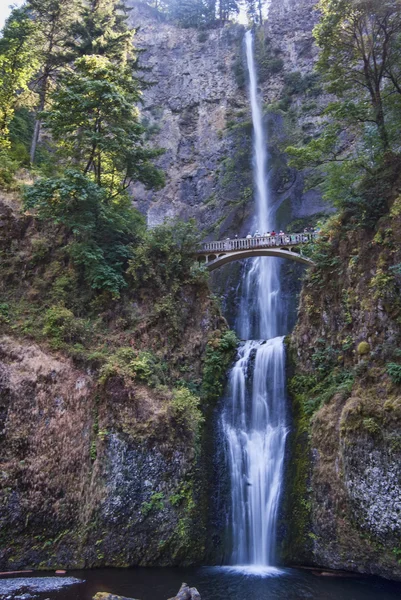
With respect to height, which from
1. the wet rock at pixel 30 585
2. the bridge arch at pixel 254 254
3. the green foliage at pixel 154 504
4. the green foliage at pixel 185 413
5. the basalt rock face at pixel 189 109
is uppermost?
the basalt rock face at pixel 189 109

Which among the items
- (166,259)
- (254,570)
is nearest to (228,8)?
(166,259)

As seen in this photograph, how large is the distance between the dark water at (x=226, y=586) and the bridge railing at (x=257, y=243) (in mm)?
14266

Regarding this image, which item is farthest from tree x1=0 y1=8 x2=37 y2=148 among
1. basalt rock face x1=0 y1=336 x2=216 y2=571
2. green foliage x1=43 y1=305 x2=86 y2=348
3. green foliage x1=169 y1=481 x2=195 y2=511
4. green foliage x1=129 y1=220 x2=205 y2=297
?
green foliage x1=169 y1=481 x2=195 y2=511

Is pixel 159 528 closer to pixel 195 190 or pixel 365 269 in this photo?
pixel 365 269

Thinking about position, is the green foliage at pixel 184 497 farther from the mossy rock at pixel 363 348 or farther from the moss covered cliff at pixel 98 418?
the mossy rock at pixel 363 348

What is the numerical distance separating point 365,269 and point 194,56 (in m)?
45.1

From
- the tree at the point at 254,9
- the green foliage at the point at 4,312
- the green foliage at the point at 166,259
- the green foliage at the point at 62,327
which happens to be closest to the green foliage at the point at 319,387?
the green foliage at the point at 166,259

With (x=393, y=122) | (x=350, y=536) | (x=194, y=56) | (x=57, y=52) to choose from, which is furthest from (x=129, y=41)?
(x=194, y=56)

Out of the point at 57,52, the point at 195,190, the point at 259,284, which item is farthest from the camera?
the point at 195,190

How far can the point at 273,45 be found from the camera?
45469 millimetres

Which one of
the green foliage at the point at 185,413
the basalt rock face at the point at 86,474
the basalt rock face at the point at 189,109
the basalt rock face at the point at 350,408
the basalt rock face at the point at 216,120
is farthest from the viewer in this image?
the basalt rock face at the point at 189,109

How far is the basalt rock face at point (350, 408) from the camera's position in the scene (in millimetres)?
11680

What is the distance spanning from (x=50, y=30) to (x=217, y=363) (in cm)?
2135

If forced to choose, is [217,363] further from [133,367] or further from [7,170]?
[7,170]
